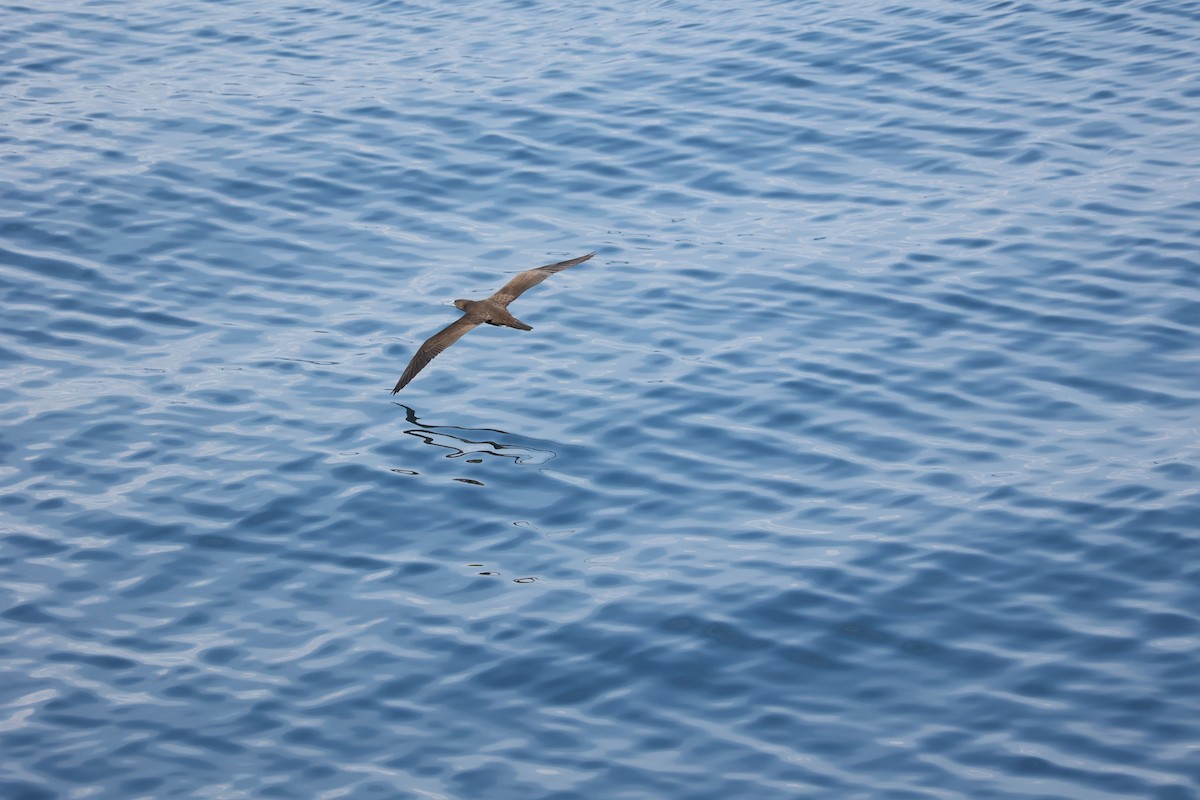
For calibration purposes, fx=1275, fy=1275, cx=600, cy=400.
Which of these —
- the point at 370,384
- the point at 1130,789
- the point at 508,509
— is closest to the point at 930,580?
the point at 1130,789

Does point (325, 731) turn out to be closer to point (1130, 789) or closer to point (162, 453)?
point (162, 453)

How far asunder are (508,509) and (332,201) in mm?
6964

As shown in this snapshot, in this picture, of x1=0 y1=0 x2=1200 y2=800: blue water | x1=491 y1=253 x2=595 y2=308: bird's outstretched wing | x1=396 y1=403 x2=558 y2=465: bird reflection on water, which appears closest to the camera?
x1=0 y1=0 x2=1200 y2=800: blue water

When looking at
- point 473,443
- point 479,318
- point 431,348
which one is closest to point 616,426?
point 473,443

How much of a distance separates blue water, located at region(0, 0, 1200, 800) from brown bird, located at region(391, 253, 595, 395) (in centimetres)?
73

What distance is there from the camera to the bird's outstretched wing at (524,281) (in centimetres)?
1160

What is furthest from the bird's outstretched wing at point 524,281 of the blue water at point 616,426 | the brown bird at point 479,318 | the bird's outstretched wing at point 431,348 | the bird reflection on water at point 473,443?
the bird reflection on water at point 473,443

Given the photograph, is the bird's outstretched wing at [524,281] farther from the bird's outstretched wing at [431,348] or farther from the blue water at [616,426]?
the blue water at [616,426]

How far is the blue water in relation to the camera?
8055 millimetres

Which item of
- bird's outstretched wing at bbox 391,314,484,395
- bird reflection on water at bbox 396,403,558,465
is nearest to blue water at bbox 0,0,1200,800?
bird reflection on water at bbox 396,403,558,465

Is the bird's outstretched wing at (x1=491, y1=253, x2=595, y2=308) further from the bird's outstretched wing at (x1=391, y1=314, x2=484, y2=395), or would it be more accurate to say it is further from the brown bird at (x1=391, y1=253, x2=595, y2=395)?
the bird's outstretched wing at (x1=391, y1=314, x2=484, y2=395)

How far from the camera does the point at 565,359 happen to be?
12.6 meters

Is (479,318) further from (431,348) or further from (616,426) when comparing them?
(616,426)

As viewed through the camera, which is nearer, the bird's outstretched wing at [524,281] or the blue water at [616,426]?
the blue water at [616,426]
